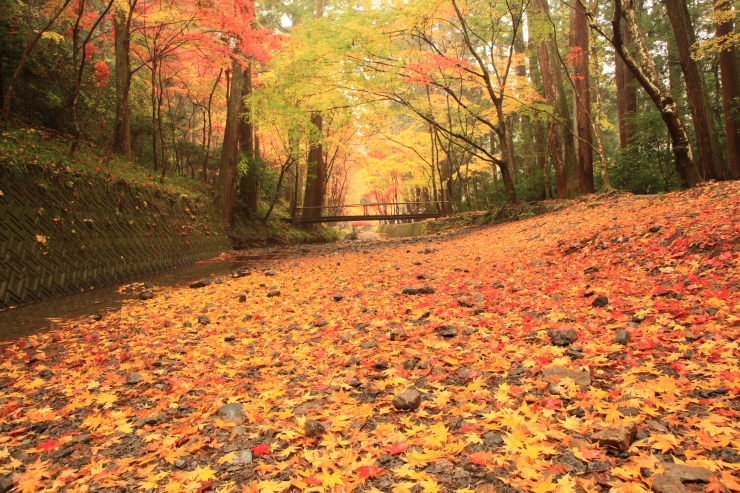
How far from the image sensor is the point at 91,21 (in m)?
11.9

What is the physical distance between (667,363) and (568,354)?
55 cm

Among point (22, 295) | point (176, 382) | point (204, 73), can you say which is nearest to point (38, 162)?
point (22, 295)

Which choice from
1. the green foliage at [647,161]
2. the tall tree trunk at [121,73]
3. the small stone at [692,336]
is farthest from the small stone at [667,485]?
the green foliage at [647,161]

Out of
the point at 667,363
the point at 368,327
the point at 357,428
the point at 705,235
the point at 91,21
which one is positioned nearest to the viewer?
the point at 357,428

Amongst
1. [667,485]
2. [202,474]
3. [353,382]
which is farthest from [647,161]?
[202,474]

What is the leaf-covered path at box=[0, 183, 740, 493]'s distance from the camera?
1753 millimetres

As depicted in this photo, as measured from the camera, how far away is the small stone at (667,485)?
1.42 metres

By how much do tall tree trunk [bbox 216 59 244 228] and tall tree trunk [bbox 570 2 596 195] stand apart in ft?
35.7

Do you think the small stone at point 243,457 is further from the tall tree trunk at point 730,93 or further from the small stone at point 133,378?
the tall tree trunk at point 730,93

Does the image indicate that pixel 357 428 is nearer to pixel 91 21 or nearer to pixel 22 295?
pixel 22 295

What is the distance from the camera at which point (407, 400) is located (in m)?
2.34

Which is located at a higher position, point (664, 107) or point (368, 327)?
point (664, 107)

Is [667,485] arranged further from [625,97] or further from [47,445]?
[625,97]

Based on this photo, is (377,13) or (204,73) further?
(204,73)
